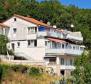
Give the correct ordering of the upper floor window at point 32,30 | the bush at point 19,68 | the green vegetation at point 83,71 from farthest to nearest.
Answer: the upper floor window at point 32,30 → the bush at point 19,68 → the green vegetation at point 83,71

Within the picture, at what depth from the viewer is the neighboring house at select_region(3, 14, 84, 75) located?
63.8 meters

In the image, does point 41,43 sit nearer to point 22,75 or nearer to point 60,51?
point 60,51

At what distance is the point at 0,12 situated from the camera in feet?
267

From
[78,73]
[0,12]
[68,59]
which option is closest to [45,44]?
[68,59]

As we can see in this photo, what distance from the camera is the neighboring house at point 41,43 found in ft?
209

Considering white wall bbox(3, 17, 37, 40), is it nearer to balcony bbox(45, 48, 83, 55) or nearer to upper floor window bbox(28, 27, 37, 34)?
upper floor window bbox(28, 27, 37, 34)

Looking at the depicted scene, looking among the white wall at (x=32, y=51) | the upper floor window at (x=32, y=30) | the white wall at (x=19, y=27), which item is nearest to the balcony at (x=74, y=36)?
the upper floor window at (x=32, y=30)

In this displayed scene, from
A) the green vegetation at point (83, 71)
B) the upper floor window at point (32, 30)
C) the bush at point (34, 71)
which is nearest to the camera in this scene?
the green vegetation at point (83, 71)

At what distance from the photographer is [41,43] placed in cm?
6650

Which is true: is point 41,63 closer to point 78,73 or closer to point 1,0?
point 78,73

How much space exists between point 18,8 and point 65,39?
19.4m

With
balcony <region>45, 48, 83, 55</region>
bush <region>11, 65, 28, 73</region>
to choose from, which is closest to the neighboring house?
balcony <region>45, 48, 83, 55</region>

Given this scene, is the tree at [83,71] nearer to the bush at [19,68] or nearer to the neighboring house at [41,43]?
the bush at [19,68]

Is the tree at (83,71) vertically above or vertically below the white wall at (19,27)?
below
